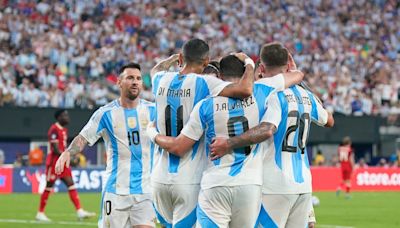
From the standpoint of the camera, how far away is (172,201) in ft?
31.5

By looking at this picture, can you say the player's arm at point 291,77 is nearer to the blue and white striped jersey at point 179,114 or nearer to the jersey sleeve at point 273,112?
the jersey sleeve at point 273,112

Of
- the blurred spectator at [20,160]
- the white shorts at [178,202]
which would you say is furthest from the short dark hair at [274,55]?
the blurred spectator at [20,160]

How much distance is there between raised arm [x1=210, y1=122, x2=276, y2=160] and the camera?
8953mm

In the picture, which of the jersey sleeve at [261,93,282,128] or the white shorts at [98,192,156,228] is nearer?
the jersey sleeve at [261,93,282,128]

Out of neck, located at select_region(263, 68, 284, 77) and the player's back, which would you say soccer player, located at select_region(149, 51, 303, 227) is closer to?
the player's back

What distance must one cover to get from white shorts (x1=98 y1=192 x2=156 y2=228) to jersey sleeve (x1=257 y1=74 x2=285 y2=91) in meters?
2.83

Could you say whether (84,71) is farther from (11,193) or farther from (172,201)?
(172,201)

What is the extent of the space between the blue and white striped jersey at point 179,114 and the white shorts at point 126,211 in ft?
6.04

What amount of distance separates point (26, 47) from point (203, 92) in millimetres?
27814

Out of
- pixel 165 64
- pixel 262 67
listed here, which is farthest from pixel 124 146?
pixel 262 67

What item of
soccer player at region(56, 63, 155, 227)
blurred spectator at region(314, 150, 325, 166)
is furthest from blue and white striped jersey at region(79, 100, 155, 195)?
blurred spectator at region(314, 150, 325, 166)

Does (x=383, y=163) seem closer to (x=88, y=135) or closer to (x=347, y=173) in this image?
(x=347, y=173)

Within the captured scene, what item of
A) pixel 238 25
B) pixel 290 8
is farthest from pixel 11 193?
pixel 290 8

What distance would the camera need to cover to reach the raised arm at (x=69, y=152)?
1051 cm
